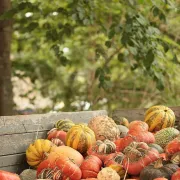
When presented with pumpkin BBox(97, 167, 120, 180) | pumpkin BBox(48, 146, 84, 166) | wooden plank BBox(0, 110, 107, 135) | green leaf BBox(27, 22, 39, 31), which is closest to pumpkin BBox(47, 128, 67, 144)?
wooden plank BBox(0, 110, 107, 135)

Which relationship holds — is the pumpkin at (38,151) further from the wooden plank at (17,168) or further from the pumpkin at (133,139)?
Result: the pumpkin at (133,139)

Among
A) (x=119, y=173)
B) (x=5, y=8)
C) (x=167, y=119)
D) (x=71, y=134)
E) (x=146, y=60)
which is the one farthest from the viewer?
(x=5, y=8)

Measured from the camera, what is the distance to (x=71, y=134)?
2729 millimetres

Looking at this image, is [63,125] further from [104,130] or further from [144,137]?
[144,137]

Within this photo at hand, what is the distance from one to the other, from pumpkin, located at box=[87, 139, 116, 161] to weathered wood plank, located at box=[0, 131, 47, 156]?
18.1 inches

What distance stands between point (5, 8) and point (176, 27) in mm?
3434

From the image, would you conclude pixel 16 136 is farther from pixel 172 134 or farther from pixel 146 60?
pixel 146 60

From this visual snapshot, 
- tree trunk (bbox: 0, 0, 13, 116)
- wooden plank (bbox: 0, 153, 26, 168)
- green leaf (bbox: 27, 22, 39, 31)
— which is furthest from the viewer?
tree trunk (bbox: 0, 0, 13, 116)

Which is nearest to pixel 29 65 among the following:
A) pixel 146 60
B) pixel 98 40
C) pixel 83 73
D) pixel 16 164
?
pixel 98 40

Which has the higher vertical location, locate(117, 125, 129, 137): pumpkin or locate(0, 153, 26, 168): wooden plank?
locate(117, 125, 129, 137): pumpkin

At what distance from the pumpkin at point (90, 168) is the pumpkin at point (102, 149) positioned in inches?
3.9

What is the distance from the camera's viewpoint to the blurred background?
4.18 meters

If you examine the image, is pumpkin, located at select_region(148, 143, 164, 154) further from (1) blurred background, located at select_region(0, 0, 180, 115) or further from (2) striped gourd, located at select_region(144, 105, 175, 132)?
(1) blurred background, located at select_region(0, 0, 180, 115)

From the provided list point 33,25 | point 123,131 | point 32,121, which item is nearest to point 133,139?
point 123,131
